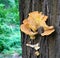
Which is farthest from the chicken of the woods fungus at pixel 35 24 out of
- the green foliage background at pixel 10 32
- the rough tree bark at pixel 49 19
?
the green foliage background at pixel 10 32

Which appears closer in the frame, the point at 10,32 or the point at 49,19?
the point at 49,19

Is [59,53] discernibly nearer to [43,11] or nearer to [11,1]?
[43,11]

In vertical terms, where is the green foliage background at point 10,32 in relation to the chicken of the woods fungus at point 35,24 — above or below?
below

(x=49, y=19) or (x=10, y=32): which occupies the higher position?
(x=49, y=19)

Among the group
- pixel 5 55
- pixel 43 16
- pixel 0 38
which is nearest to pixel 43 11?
pixel 43 16

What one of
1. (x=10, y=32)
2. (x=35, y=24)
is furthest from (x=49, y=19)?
(x=10, y=32)

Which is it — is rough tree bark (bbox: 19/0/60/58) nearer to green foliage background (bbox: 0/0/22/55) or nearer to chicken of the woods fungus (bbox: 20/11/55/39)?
chicken of the woods fungus (bbox: 20/11/55/39)

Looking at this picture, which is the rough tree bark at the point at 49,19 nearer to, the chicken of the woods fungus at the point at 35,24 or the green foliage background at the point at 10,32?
the chicken of the woods fungus at the point at 35,24

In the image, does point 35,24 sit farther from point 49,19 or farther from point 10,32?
point 10,32

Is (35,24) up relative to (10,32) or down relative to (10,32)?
up
